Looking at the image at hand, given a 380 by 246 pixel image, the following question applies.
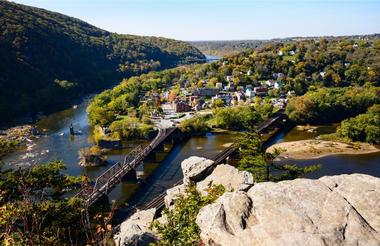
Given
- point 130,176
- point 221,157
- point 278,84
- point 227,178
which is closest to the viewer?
point 227,178

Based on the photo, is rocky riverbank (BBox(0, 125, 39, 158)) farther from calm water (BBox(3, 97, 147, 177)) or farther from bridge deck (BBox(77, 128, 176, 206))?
bridge deck (BBox(77, 128, 176, 206))

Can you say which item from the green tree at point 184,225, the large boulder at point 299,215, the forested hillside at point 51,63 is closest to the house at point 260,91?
the forested hillside at point 51,63

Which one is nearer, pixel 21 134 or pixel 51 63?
pixel 21 134

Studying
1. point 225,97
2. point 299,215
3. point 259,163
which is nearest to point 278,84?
point 225,97

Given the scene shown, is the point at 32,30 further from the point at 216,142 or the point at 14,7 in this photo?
the point at 216,142

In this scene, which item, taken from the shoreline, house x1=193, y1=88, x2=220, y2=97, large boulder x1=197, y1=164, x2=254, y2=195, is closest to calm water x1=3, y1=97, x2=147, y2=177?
the shoreline

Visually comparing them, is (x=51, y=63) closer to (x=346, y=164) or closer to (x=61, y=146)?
(x=61, y=146)
